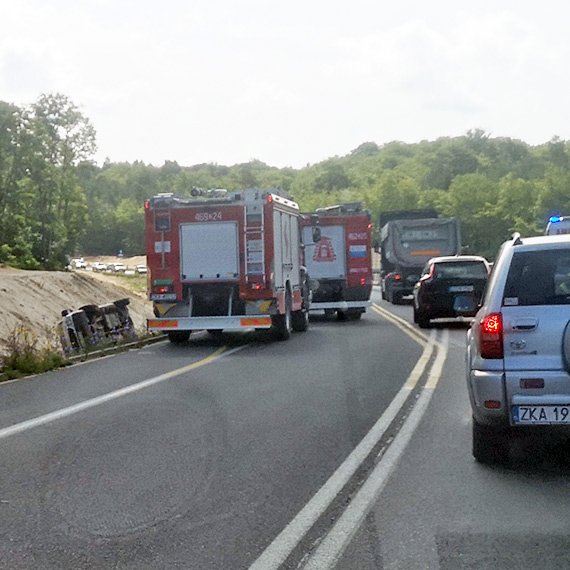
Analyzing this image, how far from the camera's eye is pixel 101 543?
5.89 meters

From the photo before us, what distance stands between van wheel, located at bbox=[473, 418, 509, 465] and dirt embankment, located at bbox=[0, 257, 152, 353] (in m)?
18.1

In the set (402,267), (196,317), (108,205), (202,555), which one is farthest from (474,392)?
(108,205)

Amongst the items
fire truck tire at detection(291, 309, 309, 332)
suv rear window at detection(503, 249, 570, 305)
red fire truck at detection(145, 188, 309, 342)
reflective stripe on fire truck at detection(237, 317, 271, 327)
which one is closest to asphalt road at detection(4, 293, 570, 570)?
suv rear window at detection(503, 249, 570, 305)

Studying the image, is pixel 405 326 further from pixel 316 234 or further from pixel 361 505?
pixel 361 505

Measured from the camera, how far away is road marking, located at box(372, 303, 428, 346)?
21595mm

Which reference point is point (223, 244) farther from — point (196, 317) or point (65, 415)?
point (65, 415)

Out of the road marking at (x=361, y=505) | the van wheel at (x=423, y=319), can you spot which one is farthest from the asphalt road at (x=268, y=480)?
the van wheel at (x=423, y=319)

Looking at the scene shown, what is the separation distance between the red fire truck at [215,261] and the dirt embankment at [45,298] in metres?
5.17

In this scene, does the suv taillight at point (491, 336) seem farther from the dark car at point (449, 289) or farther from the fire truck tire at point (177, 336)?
the dark car at point (449, 289)

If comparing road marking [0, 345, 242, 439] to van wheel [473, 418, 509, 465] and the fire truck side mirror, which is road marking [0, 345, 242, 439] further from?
the fire truck side mirror

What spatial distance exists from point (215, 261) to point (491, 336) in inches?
540

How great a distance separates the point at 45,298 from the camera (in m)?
33.9

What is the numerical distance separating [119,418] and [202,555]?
5321 mm

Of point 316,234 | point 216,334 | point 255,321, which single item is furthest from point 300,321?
point 255,321
